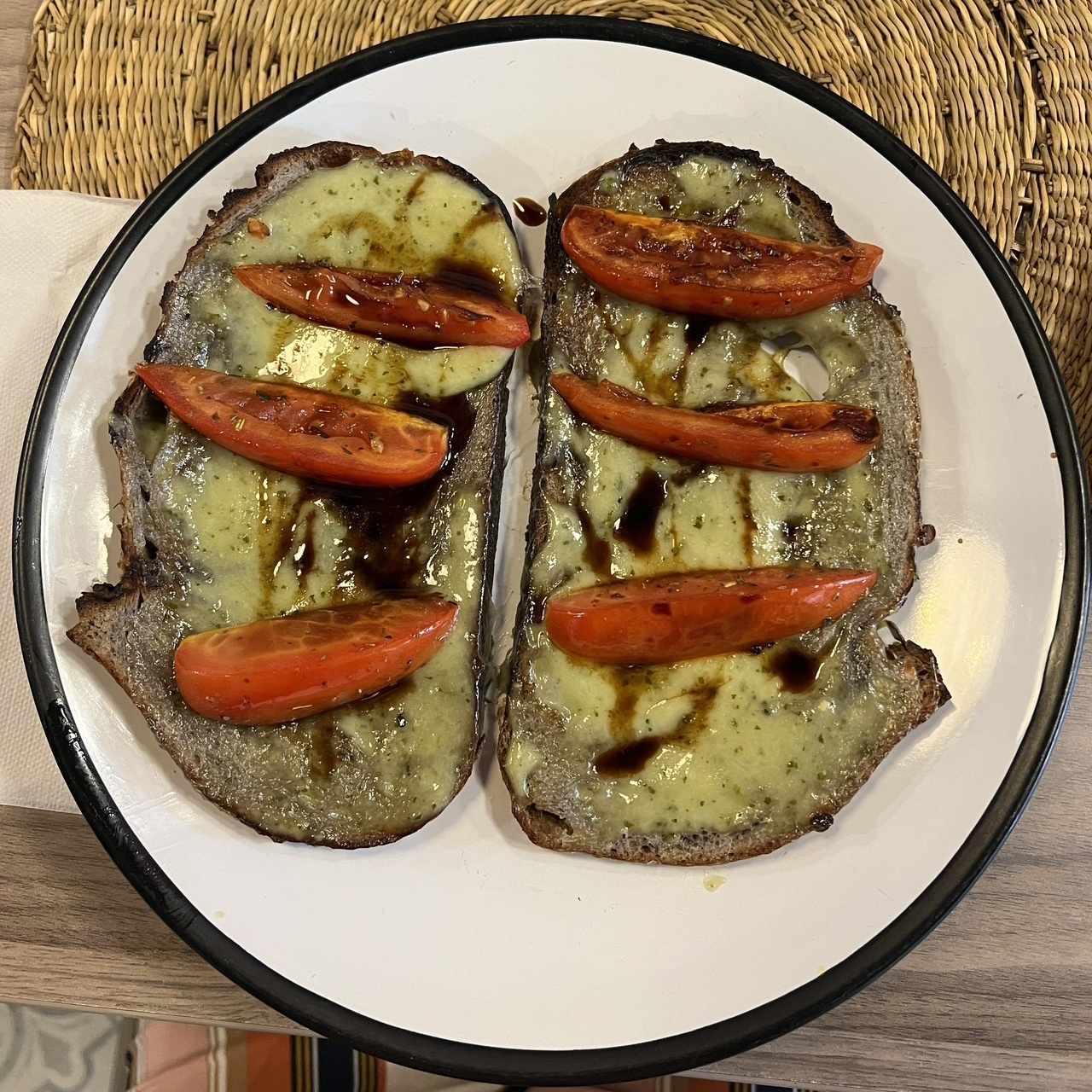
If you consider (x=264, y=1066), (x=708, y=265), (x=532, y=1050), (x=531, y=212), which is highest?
(x=531, y=212)

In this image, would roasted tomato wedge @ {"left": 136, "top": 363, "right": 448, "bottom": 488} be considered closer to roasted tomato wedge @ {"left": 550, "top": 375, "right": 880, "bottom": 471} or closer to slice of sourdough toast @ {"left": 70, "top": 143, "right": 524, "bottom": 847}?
slice of sourdough toast @ {"left": 70, "top": 143, "right": 524, "bottom": 847}

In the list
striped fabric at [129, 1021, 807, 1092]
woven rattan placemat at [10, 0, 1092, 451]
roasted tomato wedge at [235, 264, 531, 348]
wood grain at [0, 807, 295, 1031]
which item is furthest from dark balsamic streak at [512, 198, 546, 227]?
striped fabric at [129, 1021, 807, 1092]

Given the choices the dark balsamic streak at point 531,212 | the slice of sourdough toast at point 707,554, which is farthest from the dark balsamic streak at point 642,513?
the dark balsamic streak at point 531,212

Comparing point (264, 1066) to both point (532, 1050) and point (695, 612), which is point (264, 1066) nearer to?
point (532, 1050)

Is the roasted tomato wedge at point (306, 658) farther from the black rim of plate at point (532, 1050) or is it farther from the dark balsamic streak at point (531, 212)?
the dark balsamic streak at point (531, 212)

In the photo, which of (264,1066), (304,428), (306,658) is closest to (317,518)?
(304,428)

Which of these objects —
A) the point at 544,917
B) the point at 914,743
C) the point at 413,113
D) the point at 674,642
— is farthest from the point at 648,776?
the point at 413,113
